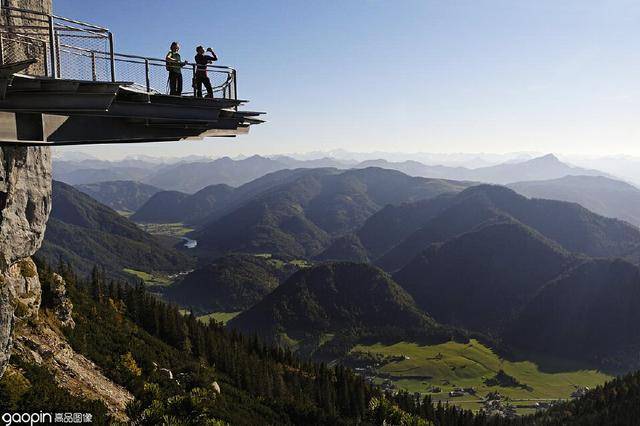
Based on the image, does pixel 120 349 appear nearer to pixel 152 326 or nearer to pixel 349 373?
pixel 152 326

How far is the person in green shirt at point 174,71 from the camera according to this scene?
63.9 feet

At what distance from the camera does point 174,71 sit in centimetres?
1983

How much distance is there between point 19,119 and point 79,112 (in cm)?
184

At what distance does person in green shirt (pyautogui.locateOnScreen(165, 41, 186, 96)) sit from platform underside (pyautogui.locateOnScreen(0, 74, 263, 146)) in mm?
2126

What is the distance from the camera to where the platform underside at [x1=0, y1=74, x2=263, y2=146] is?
12.8m

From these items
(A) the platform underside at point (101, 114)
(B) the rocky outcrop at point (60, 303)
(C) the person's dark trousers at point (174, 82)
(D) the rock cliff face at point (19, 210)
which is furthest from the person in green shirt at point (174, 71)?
(B) the rocky outcrop at point (60, 303)

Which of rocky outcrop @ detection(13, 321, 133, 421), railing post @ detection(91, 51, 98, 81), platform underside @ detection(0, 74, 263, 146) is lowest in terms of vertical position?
rocky outcrop @ detection(13, 321, 133, 421)

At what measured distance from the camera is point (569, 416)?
180375 millimetres

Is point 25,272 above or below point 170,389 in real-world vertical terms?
above

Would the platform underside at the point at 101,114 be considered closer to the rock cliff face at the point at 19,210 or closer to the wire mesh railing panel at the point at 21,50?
the wire mesh railing panel at the point at 21,50

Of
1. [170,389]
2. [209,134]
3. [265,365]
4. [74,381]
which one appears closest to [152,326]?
[265,365]

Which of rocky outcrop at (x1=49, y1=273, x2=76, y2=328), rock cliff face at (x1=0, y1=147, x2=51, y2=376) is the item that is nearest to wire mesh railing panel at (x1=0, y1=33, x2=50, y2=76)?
rock cliff face at (x1=0, y1=147, x2=51, y2=376)

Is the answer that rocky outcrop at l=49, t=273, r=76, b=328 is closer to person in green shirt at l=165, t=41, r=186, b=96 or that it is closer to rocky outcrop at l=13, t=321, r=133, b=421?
rocky outcrop at l=13, t=321, r=133, b=421

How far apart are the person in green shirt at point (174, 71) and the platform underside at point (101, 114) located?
2.13m
